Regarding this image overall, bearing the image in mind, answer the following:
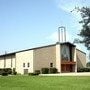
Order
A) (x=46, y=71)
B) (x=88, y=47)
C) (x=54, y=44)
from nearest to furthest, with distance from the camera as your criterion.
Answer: (x=88, y=47)
(x=46, y=71)
(x=54, y=44)

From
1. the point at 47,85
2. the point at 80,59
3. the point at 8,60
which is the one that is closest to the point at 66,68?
the point at 80,59

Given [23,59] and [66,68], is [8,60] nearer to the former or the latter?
[23,59]

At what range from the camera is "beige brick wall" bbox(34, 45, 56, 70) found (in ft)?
249

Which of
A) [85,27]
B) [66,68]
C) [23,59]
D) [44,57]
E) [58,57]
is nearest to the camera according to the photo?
[85,27]

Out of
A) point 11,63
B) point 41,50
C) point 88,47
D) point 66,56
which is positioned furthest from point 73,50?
point 88,47

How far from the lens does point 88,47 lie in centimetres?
2970

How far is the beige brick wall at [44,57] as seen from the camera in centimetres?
7594

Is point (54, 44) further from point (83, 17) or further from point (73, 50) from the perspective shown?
point (83, 17)

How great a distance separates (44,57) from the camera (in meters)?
77.1

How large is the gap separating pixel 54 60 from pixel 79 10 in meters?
53.3

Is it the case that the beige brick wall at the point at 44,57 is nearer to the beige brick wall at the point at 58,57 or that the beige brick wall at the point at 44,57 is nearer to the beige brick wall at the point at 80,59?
the beige brick wall at the point at 58,57

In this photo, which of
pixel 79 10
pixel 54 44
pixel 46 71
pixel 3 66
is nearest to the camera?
pixel 79 10

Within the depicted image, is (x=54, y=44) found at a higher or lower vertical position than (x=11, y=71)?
higher

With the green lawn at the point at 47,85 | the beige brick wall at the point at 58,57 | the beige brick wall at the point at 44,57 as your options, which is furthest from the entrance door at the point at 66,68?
the green lawn at the point at 47,85
